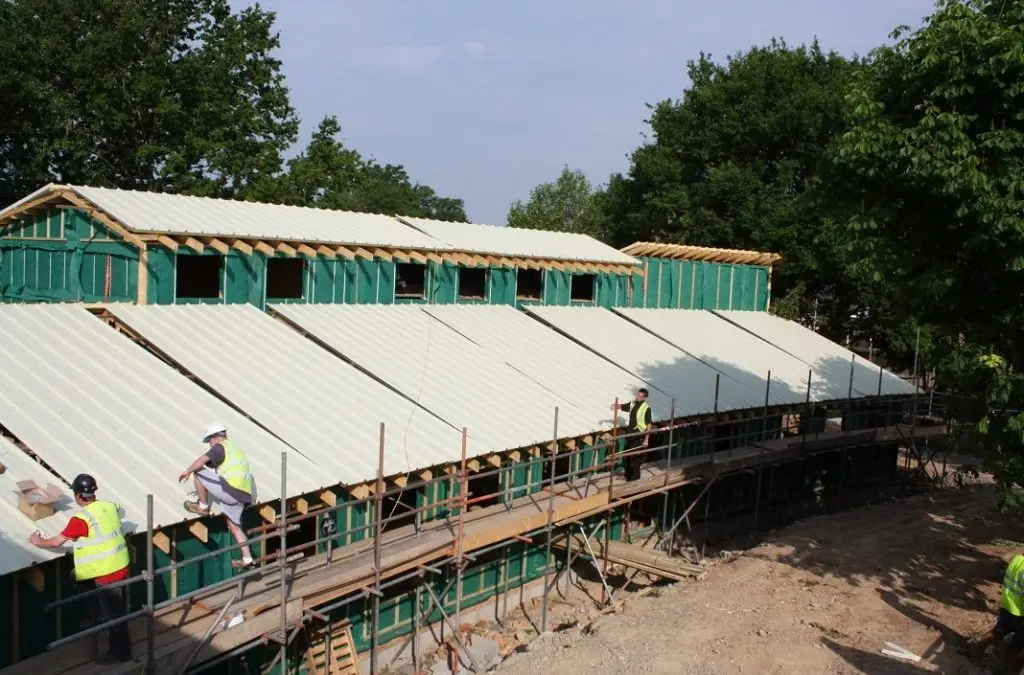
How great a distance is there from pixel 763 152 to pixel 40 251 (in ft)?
93.6

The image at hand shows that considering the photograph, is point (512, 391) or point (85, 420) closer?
point (85, 420)

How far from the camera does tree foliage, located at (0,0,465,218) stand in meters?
31.5

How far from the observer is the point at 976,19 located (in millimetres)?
12148

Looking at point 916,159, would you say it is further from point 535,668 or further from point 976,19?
point 535,668

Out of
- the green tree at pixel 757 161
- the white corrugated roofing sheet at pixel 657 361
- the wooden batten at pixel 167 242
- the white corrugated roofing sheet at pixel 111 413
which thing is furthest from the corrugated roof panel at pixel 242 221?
the green tree at pixel 757 161

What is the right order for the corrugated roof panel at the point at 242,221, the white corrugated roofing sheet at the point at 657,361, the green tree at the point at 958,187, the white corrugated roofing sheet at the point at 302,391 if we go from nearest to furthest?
the green tree at the point at 958,187 → the white corrugated roofing sheet at the point at 302,391 → the corrugated roof panel at the point at 242,221 → the white corrugated roofing sheet at the point at 657,361

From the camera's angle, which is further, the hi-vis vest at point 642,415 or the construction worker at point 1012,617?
the hi-vis vest at point 642,415

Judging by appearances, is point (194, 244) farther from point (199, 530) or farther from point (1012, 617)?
point (1012, 617)

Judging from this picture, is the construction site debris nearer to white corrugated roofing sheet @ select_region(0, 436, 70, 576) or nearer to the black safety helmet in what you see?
white corrugated roofing sheet @ select_region(0, 436, 70, 576)

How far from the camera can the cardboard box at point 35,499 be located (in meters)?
8.46

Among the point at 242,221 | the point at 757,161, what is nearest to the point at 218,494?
the point at 242,221

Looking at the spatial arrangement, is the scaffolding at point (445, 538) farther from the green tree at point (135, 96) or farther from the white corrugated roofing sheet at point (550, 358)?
the green tree at point (135, 96)

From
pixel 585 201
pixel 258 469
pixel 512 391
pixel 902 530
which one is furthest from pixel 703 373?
pixel 585 201

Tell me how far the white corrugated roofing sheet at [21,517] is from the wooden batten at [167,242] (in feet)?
18.9
